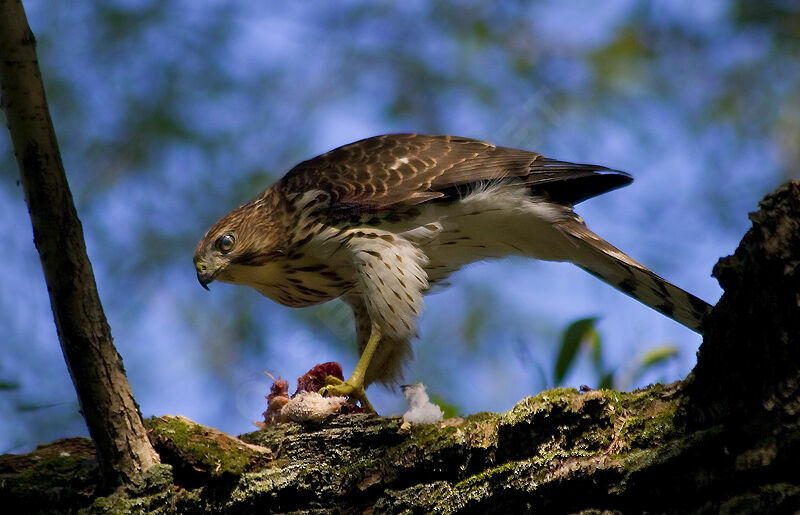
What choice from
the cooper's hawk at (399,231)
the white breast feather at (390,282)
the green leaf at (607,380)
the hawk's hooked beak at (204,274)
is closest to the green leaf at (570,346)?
the green leaf at (607,380)

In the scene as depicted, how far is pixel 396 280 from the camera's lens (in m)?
4.42

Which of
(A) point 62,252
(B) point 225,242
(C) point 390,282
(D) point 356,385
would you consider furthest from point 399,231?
(A) point 62,252

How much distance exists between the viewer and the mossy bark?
94.3 inches

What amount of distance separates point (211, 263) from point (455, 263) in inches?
61.5

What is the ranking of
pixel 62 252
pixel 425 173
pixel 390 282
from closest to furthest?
pixel 62 252
pixel 390 282
pixel 425 173

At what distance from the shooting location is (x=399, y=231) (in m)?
4.71

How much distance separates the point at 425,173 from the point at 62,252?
2.54m

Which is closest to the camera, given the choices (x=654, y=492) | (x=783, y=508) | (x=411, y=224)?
(x=783, y=508)

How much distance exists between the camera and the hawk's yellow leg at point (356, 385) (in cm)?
417

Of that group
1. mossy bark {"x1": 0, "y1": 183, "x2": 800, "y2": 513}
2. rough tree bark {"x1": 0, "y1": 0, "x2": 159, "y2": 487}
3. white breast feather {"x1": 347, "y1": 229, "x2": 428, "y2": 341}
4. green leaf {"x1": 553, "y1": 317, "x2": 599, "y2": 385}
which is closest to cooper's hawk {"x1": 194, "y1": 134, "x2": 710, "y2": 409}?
white breast feather {"x1": 347, "y1": 229, "x2": 428, "y2": 341}

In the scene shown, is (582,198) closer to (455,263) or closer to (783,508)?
(455,263)

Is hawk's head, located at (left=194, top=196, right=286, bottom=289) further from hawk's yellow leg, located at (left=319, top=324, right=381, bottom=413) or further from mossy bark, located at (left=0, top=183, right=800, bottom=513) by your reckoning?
mossy bark, located at (left=0, top=183, right=800, bottom=513)

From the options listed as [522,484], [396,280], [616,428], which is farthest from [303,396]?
[616,428]

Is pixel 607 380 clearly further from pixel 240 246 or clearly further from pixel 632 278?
pixel 240 246
